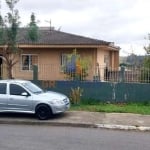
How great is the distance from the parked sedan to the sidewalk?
0.99 feet

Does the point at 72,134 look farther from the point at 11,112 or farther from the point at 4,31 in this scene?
the point at 4,31

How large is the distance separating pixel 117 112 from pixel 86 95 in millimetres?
2801

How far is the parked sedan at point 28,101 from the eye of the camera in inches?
599

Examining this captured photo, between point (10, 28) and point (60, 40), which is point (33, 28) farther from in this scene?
point (60, 40)

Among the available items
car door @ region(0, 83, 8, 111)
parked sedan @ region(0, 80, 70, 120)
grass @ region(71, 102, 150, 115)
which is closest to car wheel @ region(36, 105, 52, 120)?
parked sedan @ region(0, 80, 70, 120)

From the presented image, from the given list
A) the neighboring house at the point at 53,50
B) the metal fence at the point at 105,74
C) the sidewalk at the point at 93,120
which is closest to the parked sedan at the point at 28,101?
the sidewalk at the point at 93,120

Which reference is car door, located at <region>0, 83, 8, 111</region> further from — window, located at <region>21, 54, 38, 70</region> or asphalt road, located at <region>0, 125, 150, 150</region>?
window, located at <region>21, 54, 38, 70</region>

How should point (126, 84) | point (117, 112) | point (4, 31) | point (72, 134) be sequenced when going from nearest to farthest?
point (72, 134)
point (117, 112)
point (126, 84)
point (4, 31)

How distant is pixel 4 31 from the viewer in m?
20.7

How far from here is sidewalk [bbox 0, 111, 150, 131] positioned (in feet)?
46.1

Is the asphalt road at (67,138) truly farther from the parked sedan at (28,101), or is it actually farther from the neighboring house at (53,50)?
the neighboring house at (53,50)

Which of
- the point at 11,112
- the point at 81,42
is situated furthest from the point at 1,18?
the point at 81,42

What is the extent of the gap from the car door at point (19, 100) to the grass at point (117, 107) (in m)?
2.97

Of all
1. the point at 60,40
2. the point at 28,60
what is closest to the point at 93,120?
the point at 60,40
